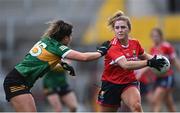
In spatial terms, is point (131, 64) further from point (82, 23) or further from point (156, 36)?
point (82, 23)

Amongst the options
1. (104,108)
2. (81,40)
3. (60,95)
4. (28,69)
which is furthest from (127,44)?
(81,40)

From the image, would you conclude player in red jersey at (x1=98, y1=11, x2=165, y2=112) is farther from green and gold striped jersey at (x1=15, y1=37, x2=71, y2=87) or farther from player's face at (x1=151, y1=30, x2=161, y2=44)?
player's face at (x1=151, y1=30, x2=161, y2=44)

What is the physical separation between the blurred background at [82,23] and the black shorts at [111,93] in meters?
11.9

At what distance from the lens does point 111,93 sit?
1055cm

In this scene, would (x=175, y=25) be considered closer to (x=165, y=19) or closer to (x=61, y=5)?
(x=165, y=19)

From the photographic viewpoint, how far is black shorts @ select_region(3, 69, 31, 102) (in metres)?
9.34

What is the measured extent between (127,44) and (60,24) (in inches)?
53.4

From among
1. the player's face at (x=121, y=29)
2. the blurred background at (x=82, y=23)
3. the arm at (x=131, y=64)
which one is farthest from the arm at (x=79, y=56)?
the blurred background at (x=82, y=23)

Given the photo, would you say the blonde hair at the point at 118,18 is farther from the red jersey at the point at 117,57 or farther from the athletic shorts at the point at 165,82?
the athletic shorts at the point at 165,82

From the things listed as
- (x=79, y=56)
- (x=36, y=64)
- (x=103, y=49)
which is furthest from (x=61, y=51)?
(x=103, y=49)

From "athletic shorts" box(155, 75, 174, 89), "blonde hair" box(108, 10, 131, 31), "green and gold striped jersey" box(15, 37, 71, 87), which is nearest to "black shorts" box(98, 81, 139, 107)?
"blonde hair" box(108, 10, 131, 31)

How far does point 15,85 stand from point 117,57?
168 centimetres

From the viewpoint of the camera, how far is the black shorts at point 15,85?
30.6 feet

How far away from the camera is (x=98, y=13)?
25.7 meters
